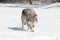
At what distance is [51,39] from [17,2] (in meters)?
31.9

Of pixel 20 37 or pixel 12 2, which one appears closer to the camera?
pixel 20 37

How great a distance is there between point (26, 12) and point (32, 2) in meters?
29.2

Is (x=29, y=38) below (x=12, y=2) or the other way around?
the other way around

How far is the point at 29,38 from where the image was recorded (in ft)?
24.7

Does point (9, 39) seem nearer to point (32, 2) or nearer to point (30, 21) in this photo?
point (30, 21)

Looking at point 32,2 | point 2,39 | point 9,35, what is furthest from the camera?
point 32,2

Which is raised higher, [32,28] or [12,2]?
[32,28]

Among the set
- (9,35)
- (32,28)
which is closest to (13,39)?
(9,35)

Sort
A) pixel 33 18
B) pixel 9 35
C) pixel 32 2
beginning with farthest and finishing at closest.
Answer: pixel 32 2 → pixel 33 18 → pixel 9 35

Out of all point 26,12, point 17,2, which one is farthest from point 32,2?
point 26,12

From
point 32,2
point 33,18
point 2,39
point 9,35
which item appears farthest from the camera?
point 32,2

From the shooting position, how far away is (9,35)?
8.06 metres

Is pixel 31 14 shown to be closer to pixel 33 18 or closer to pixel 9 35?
pixel 33 18

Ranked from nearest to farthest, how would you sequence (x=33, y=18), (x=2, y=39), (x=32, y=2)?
(x=2, y=39) < (x=33, y=18) < (x=32, y=2)
